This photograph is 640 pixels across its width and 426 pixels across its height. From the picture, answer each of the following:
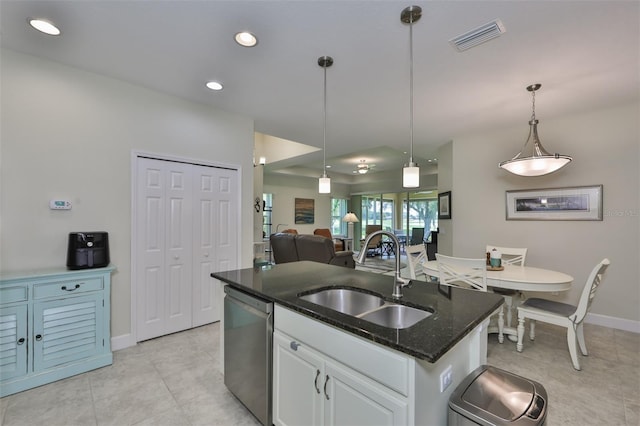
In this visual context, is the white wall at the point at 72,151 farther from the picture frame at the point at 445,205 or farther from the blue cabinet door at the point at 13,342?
the picture frame at the point at 445,205

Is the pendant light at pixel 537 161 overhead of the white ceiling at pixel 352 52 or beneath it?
beneath

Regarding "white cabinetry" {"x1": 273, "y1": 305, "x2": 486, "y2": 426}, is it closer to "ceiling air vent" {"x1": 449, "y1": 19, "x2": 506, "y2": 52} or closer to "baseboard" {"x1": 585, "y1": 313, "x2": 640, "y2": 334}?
"ceiling air vent" {"x1": 449, "y1": 19, "x2": 506, "y2": 52}

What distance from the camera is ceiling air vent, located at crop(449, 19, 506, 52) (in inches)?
76.9

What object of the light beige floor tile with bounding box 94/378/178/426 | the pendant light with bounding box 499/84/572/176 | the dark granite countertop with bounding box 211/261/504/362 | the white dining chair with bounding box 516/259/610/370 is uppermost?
the pendant light with bounding box 499/84/572/176

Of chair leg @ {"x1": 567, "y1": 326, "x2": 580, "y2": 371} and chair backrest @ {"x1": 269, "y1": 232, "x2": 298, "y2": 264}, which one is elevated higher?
chair backrest @ {"x1": 269, "y1": 232, "x2": 298, "y2": 264}

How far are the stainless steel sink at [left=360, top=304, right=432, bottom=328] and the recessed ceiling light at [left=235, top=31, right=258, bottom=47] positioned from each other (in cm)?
214

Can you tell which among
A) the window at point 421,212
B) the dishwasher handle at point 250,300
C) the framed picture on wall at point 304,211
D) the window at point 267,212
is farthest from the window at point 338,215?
the dishwasher handle at point 250,300

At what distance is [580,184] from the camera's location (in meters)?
3.64

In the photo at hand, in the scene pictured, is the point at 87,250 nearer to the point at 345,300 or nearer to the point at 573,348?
the point at 345,300

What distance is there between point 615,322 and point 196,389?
477 cm

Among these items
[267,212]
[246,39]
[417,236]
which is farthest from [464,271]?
[267,212]

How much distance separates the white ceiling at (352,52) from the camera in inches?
72.7

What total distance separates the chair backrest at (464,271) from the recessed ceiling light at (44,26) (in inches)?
147

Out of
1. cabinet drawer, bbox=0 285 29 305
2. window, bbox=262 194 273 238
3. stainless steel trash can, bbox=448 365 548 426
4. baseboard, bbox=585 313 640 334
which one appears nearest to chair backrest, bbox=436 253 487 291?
stainless steel trash can, bbox=448 365 548 426
